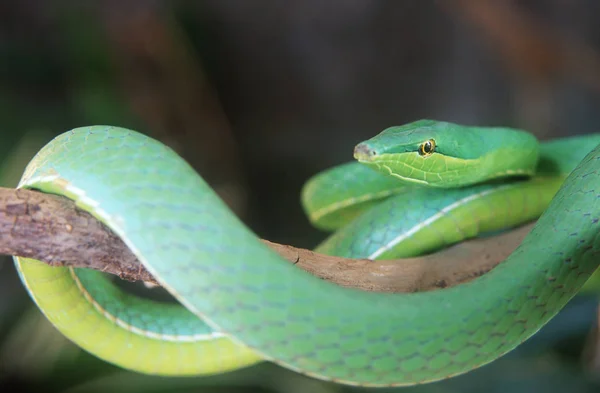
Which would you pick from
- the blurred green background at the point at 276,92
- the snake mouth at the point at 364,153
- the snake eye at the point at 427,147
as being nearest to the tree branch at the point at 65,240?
the snake mouth at the point at 364,153

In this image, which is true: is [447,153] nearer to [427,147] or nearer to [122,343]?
[427,147]

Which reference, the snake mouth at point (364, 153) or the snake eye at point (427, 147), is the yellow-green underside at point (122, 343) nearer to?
the snake mouth at point (364, 153)

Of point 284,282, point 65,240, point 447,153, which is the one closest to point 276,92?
point 447,153

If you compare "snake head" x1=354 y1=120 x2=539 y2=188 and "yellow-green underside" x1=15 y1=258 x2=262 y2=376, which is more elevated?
"snake head" x1=354 y1=120 x2=539 y2=188

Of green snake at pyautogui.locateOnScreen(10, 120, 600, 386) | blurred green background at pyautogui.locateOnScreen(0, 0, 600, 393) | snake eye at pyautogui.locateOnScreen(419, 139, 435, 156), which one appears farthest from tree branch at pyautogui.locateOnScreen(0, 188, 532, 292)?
blurred green background at pyautogui.locateOnScreen(0, 0, 600, 393)

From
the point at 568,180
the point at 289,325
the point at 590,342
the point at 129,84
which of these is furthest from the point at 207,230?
the point at 129,84

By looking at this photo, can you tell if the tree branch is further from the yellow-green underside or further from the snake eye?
the snake eye

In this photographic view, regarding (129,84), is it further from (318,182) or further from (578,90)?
(578,90)

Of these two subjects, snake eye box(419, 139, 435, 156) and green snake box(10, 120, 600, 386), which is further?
snake eye box(419, 139, 435, 156)
